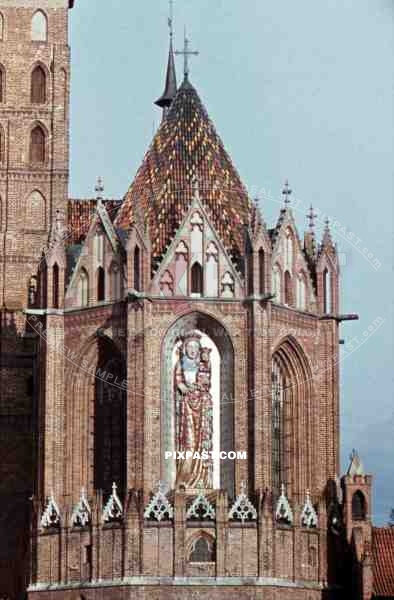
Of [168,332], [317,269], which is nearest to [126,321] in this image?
[168,332]

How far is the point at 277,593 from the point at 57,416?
1023 centimetres

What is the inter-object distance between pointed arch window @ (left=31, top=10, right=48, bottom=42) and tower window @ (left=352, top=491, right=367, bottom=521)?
76.7 ft

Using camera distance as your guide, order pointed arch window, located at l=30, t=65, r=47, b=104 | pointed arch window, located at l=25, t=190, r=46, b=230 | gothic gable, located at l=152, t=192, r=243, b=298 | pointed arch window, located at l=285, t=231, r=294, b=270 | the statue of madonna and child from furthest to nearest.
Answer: pointed arch window, located at l=30, t=65, r=47, b=104 < pointed arch window, located at l=25, t=190, r=46, b=230 < pointed arch window, located at l=285, t=231, r=294, b=270 < gothic gable, located at l=152, t=192, r=243, b=298 < the statue of madonna and child

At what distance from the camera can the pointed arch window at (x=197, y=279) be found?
77562 mm

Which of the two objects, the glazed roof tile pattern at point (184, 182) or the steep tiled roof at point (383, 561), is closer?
the steep tiled roof at point (383, 561)

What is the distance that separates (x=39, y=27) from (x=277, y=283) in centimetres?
1656

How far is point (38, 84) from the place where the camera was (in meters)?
87.8

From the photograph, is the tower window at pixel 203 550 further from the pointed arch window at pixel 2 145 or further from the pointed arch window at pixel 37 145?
the pointed arch window at pixel 2 145

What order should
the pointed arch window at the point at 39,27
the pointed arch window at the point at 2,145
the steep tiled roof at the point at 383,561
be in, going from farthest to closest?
the pointed arch window at the point at 39,27, the pointed arch window at the point at 2,145, the steep tiled roof at the point at 383,561

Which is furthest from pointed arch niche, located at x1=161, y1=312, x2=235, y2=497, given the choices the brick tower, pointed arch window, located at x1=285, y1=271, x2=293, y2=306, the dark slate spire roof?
the dark slate spire roof

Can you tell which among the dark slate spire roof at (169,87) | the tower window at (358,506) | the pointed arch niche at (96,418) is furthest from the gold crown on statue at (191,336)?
the dark slate spire roof at (169,87)

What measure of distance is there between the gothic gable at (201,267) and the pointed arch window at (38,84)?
1260cm

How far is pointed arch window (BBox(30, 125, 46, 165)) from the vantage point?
3435 inches

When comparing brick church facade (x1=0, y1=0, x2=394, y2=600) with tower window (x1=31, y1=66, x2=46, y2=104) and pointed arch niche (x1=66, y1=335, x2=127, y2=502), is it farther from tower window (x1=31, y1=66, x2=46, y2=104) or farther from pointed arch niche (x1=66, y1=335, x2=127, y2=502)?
tower window (x1=31, y1=66, x2=46, y2=104)
